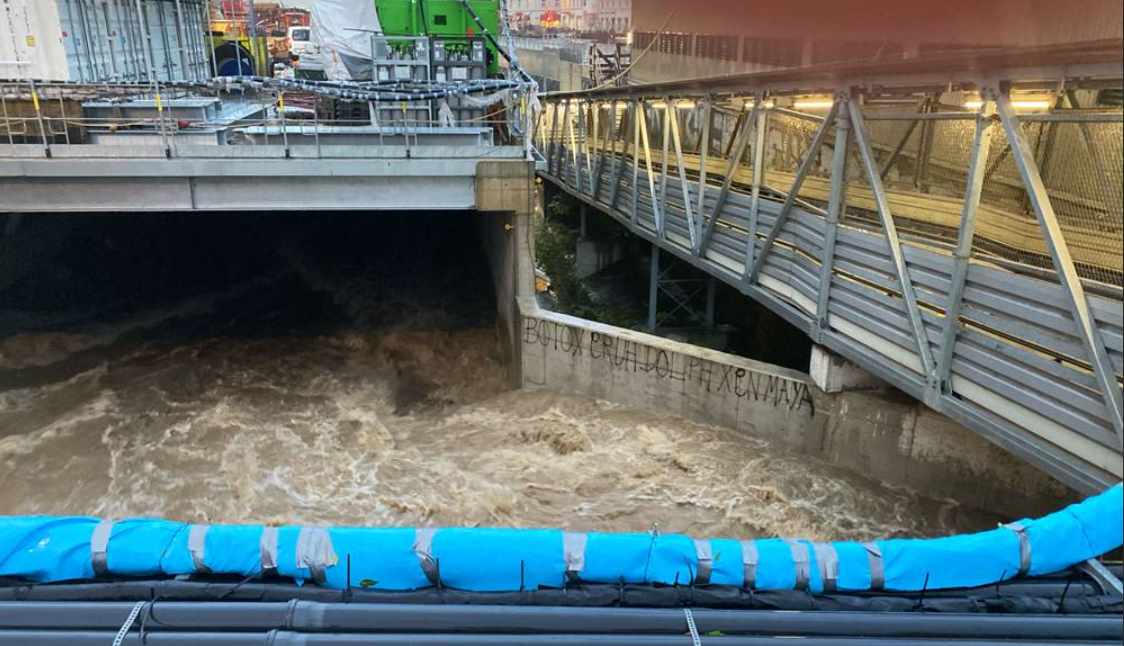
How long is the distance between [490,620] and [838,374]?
27.6 feet

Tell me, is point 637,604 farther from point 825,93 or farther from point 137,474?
point 137,474

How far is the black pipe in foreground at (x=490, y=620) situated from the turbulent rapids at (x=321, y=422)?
22.3 ft

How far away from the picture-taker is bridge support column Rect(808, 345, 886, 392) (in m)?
10.9

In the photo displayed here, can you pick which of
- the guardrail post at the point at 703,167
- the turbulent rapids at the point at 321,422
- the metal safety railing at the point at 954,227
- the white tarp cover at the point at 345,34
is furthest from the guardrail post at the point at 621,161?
the white tarp cover at the point at 345,34

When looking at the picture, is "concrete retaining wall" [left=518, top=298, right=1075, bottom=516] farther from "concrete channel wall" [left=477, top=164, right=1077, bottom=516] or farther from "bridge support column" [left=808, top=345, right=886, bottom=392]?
"bridge support column" [left=808, top=345, right=886, bottom=392]

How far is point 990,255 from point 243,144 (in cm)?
1244

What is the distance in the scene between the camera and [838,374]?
35.9ft

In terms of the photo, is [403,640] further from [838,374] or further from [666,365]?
[666,365]

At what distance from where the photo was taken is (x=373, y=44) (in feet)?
59.6

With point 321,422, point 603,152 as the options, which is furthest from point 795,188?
point 603,152

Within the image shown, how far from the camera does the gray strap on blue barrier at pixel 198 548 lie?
4480 mm

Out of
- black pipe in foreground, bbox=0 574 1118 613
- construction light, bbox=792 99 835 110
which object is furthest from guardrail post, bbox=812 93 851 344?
black pipe in foreground, bbox=0 574 1118 613

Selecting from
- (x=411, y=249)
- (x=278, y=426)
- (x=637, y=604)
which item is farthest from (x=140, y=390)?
(x=637, y=604)

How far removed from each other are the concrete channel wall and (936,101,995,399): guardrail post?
2.91 metres
